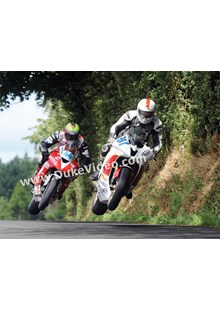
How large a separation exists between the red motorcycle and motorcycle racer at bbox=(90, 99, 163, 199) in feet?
4.05

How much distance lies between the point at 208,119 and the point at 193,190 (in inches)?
78.0

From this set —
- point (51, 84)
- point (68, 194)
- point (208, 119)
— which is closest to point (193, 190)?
point (208, 119)

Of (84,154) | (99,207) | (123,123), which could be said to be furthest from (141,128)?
(99,207)

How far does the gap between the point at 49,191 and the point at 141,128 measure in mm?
3453

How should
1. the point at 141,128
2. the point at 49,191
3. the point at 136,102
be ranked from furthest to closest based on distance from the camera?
the point at 136,102 → the point at 49,191 → the point at 141,128

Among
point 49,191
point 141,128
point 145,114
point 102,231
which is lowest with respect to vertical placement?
point 102,231

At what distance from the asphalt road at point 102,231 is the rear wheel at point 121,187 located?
63 centimetres

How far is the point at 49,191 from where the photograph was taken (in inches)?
974

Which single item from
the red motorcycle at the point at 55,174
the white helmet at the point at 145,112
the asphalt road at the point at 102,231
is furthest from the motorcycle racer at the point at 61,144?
the white helmet at the point at 145,112

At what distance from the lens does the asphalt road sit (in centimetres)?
2052

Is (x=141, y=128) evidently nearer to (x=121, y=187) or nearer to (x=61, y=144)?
(x=121, y=187)

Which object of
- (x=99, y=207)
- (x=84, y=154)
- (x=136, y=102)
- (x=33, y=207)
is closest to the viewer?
(x=99, y=207)

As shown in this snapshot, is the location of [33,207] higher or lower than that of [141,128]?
lower
